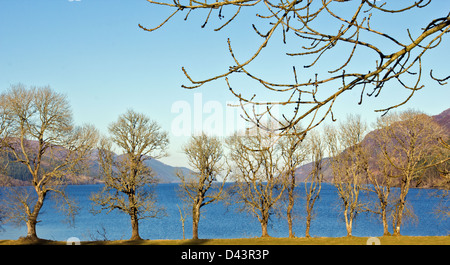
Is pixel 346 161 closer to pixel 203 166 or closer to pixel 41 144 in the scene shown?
pixel 203 166

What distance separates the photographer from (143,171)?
961 inches

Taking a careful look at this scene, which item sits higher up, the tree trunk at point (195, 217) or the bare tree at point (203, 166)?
the bare tree at point (203, 166)

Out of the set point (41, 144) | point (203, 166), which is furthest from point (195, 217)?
point (41, 144)

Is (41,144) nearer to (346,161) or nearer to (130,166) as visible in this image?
(130,166)

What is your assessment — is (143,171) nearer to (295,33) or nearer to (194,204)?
(194,204)

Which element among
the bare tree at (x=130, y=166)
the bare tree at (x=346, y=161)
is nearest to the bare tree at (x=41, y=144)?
the bare tree at (x=130, y=166)

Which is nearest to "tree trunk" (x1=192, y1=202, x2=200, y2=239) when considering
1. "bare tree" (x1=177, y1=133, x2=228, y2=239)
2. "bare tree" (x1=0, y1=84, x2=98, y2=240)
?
"bare tree" (x1=177, y1=133, x2=228, y2=239)

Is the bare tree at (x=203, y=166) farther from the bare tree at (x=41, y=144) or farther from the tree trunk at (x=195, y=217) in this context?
the bare tree at (x=41, y=144)

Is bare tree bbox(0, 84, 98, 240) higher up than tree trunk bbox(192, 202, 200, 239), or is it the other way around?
bare tree bbox(0, 84, 98, 240)

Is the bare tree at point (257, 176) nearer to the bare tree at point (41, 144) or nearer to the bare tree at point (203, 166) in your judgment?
the bare tree at point (203, 166)

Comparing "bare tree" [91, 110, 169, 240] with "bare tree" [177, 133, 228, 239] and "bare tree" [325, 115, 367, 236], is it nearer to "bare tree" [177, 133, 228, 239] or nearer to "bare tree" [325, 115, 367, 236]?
"bare tree" [177, 133, 228, 239]

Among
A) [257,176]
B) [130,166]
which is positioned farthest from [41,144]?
[257,176]

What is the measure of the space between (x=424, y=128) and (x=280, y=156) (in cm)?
998
